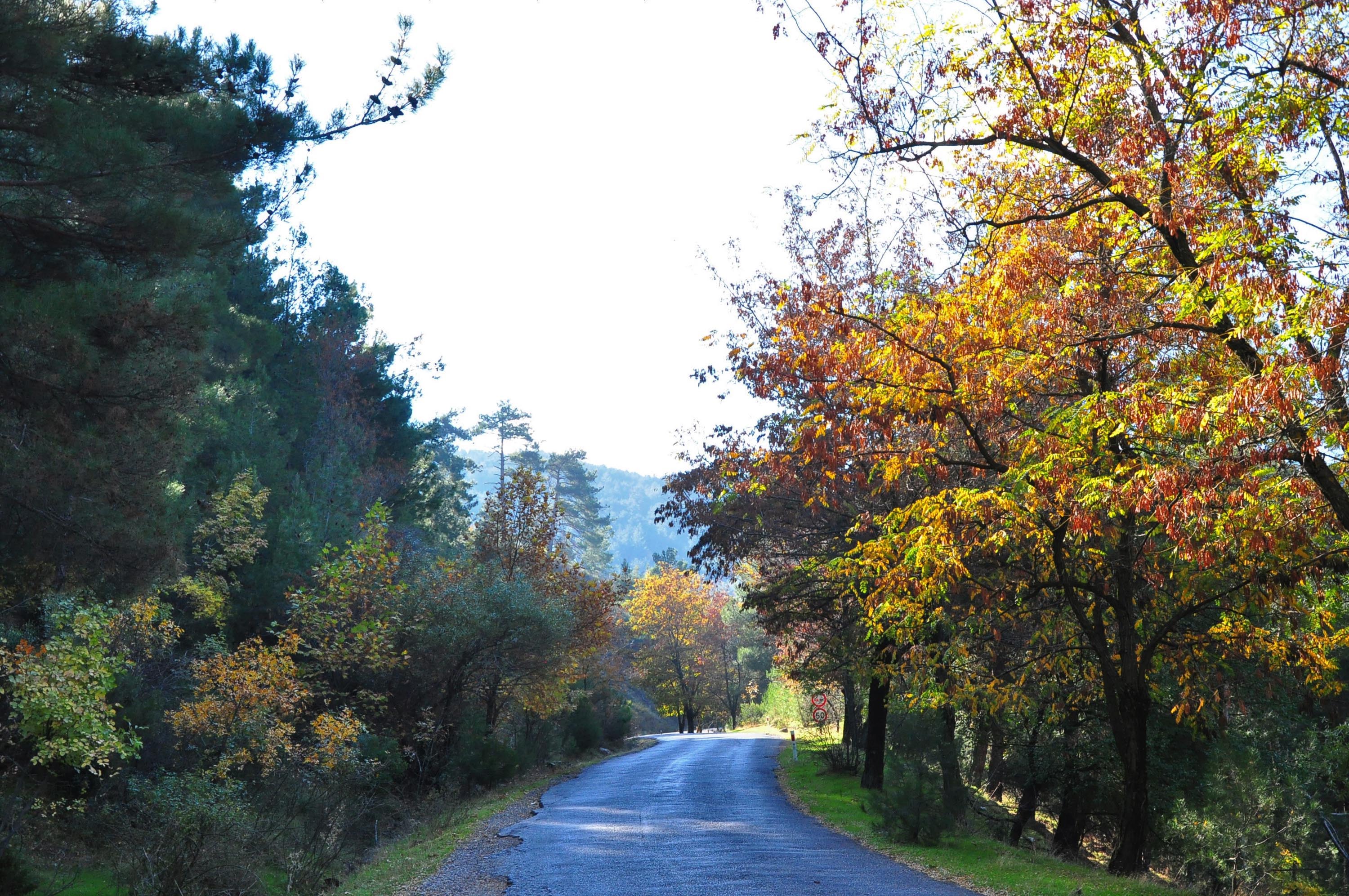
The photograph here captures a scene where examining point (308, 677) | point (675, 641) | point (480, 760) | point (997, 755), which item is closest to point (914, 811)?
point (997, 755)

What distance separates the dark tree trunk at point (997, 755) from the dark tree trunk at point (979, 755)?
0.18 meters

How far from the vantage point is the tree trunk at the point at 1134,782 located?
11.9m

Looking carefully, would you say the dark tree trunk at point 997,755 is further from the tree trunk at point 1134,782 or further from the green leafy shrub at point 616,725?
the green leafy shrub at point 616,725

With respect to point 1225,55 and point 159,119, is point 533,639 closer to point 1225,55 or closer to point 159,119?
point 159,119

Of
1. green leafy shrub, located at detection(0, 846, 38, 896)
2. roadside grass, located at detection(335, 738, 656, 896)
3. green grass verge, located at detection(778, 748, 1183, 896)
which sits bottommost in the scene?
roadside grass, located at detection(335, 738, 656, 896)

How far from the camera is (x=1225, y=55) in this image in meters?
8.59

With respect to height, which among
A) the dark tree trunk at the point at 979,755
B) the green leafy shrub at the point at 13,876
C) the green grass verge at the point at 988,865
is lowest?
the green leafy shrub at the point at 13,876

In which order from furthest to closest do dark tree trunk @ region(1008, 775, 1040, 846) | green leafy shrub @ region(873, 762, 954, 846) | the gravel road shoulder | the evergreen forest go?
dark tree trunk @ region(1008, 775, 1040, 846), green leafy shrub @ region(873, 762, 954, 846), the gravel road shoulder, the evergreen forest

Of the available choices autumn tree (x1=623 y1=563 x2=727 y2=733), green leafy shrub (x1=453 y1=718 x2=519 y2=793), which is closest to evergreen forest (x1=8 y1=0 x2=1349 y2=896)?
green leafy shrub (x1=453 y1=718 x2=519 y2=793)

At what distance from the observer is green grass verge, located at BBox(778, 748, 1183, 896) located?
10383 millimetres

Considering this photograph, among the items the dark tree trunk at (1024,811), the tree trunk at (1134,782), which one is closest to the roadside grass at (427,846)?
the tree trunk at (1134,782)

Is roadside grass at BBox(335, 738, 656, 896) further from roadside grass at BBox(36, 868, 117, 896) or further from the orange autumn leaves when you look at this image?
roadside grass at BBox(36, 868, 117, 896)

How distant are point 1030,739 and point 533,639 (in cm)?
1279

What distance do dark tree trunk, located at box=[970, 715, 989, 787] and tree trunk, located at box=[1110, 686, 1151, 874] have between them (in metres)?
7.59
